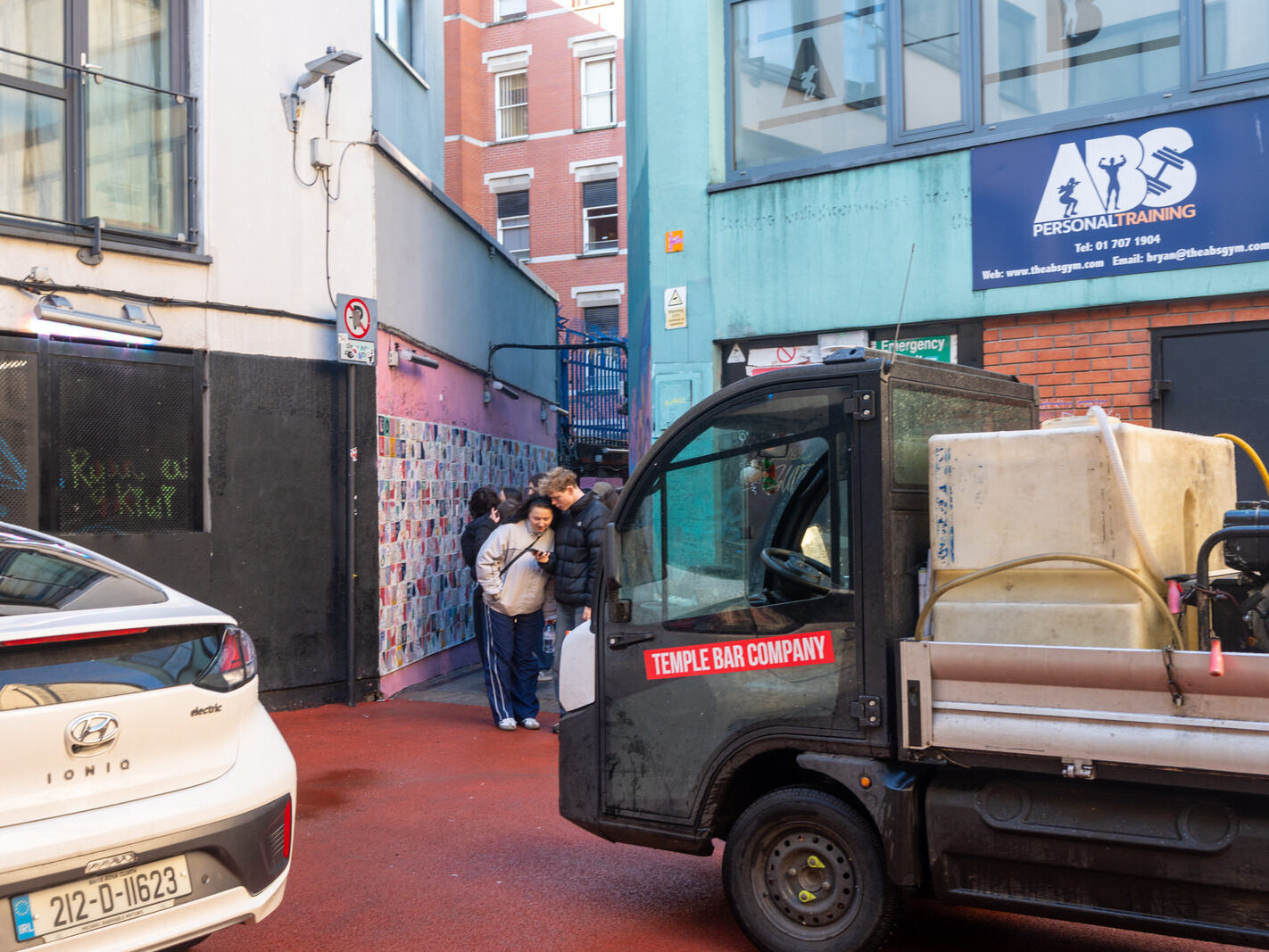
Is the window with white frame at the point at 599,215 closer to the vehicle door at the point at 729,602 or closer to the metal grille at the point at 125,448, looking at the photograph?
the metal grille at the point at 125,448

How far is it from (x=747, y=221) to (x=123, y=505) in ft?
17.4

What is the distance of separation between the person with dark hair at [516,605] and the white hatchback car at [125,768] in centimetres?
467

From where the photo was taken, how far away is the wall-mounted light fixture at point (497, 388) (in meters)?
14.1

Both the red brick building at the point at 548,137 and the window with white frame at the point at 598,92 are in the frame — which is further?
the window with white frame at the point at 598,92

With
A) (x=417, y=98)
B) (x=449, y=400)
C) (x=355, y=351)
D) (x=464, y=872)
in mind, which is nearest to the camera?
(x=464, y=872)

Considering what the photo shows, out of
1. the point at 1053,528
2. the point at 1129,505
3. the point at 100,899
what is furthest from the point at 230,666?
the point at 1129,505

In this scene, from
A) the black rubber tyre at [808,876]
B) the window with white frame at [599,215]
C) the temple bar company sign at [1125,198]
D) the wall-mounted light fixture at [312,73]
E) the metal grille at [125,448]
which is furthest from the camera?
the window with white frame at [599,215]

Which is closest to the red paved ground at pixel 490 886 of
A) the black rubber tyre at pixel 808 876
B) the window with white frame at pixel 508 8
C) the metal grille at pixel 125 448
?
the black rubber tyre at pixel 808 876

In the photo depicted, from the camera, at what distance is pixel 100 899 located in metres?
3.23

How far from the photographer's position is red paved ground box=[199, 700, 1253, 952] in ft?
14.5

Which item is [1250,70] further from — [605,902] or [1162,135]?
[605,902]

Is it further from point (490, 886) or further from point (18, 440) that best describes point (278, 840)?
point (18, 440)

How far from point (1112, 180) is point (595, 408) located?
13082mm

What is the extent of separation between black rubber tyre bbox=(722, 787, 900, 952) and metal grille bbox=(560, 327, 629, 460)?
51.2ft
